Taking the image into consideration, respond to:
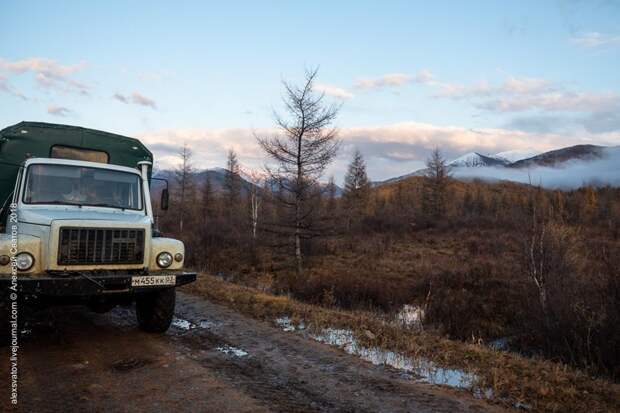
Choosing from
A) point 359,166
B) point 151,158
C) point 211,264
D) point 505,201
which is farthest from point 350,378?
point 505,201

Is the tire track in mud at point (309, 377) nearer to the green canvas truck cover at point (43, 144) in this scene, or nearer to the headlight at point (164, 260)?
the headlight at point (164, 260)

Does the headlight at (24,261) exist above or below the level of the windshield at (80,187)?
below

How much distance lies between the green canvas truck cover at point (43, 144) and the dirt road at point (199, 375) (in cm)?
250

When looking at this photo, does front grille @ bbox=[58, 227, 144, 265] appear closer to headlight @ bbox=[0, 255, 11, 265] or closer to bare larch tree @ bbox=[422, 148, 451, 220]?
headlight @ bbox=[0, 255, 11, 265]

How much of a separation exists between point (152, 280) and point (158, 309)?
922 millimetres

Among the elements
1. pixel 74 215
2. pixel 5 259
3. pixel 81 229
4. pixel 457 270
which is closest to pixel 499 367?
pixel 81 229

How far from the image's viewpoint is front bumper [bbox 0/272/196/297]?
516cm

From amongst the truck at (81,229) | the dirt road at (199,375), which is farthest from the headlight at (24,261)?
the dirt road at (199,375)

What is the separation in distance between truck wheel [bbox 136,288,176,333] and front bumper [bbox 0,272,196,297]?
2.49 feet

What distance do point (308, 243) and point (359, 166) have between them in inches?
979

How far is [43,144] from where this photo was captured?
287 inches

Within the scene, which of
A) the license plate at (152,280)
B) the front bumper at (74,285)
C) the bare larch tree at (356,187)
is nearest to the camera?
the front bumper at (74,285)

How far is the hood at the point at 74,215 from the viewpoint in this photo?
5832 mm

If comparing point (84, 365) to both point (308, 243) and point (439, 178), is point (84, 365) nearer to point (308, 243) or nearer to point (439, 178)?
point (308, 243)
